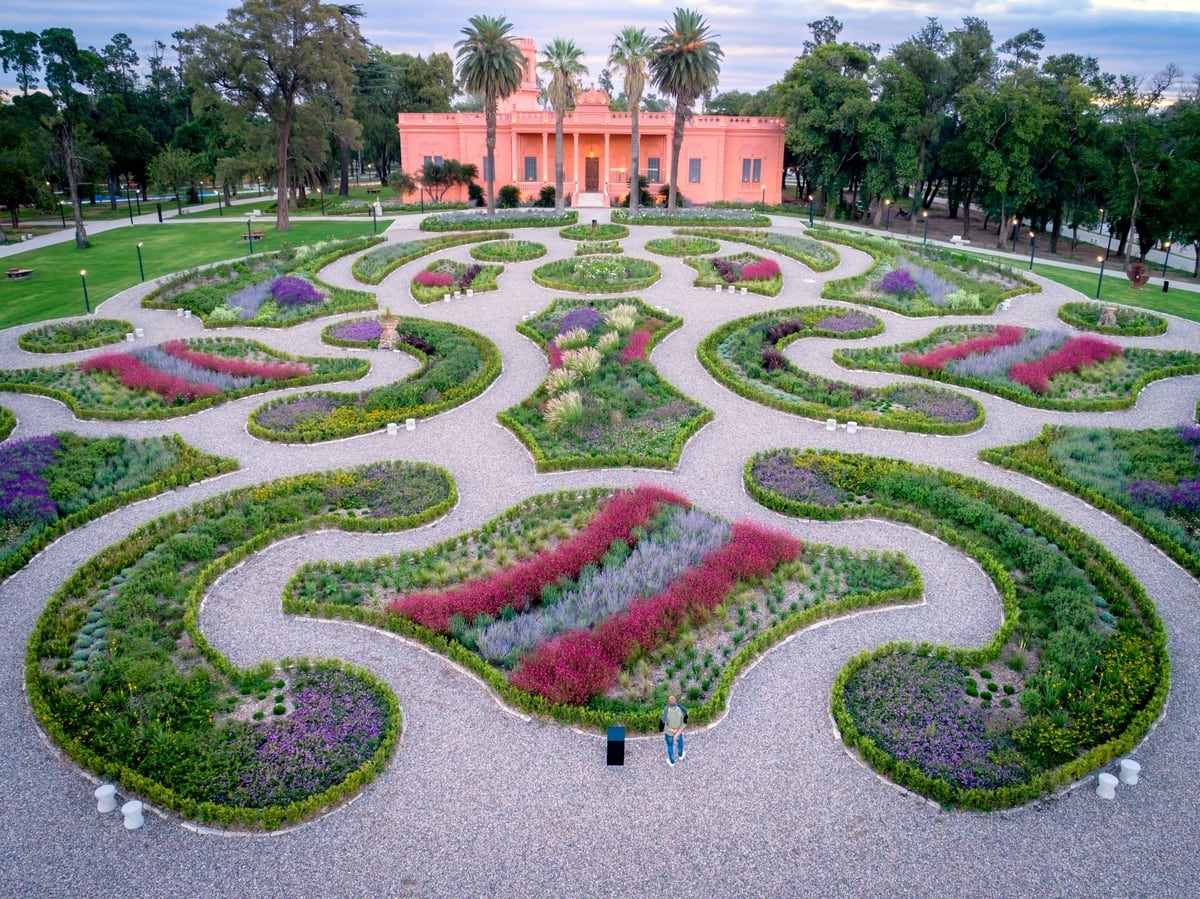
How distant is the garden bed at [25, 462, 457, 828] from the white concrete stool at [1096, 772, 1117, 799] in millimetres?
8612

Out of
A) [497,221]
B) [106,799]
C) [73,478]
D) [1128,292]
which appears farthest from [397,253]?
[106,799]

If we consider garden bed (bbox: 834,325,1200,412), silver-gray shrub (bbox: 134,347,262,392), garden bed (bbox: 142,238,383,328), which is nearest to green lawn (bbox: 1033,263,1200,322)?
garden bed (bbox: 834,325,1200,412)

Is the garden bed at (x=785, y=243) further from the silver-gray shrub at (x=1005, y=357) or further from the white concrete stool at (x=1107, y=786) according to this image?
the white concrete stool at (x=1107, y=786)

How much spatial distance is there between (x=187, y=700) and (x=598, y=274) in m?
27.8

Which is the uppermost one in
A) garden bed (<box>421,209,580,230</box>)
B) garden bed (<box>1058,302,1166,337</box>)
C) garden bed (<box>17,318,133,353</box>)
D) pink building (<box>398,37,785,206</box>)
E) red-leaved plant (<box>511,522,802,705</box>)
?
pink building (<box>398,37,785,206</box>)

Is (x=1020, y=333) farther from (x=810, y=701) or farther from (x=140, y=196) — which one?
(x=140, y=196)

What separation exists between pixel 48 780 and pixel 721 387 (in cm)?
1814

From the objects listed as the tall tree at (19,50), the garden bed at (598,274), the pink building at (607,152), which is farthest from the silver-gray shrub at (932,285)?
the tall tree at (19,50)

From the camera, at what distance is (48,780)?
1034 centimetres

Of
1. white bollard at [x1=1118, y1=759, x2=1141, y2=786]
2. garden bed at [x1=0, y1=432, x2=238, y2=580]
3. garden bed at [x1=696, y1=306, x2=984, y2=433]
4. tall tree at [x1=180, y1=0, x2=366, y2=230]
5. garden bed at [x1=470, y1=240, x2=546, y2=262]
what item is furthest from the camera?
tall tree at [x1=180, y1=0, x2=366, y2=230]

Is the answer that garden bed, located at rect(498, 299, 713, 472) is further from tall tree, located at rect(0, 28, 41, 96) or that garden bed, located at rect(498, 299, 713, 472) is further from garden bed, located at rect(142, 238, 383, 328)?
tall tree, located at rect(0, 28, 41, 96)

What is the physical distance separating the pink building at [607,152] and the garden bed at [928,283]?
2357 centimetres

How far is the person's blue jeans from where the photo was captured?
10.7 metres

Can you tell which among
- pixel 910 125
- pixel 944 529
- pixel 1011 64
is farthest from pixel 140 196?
pixel 944 529
